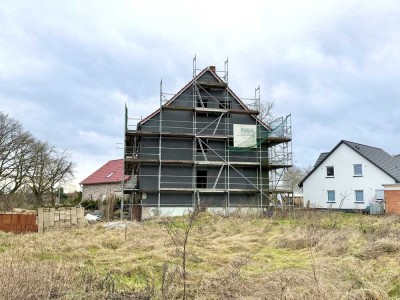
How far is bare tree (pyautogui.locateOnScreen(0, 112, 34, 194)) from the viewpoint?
1378 inches

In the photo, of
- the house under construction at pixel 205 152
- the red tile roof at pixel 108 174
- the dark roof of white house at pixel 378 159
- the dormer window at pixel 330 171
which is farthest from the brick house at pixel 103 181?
the dark roof of white house at pixel 378 159

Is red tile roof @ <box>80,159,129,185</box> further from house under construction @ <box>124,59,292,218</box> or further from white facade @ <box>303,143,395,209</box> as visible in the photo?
white facade @ <box>303,143,395,209</box>

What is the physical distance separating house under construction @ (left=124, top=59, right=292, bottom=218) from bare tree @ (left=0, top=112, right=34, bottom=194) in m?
12.4

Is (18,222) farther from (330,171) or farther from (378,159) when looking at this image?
(378,159)

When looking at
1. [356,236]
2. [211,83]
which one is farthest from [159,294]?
[211,83]

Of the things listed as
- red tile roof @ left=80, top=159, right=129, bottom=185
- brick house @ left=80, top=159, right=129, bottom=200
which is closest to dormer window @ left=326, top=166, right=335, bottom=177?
brick house @ left=80, top=159, right=129, bottom=200

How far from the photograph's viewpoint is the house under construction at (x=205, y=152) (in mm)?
27781

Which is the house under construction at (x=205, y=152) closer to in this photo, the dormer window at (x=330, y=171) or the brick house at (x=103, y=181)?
the dormer window at (x=330, y=171)

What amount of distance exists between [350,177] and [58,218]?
26806 millimetres

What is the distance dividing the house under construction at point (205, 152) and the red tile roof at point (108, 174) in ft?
63.1

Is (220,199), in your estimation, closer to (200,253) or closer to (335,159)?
(335,159)

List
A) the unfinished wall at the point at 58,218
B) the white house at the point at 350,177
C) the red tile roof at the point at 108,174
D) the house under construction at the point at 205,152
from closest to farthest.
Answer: the unfinished wall at the point at 58,218 → the house under construction at the point at 205,152 → the white house at the point at 350,177 → the red tile roof at the point at 108,174

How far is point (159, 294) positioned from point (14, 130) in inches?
1364

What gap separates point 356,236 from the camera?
39.0 ft
